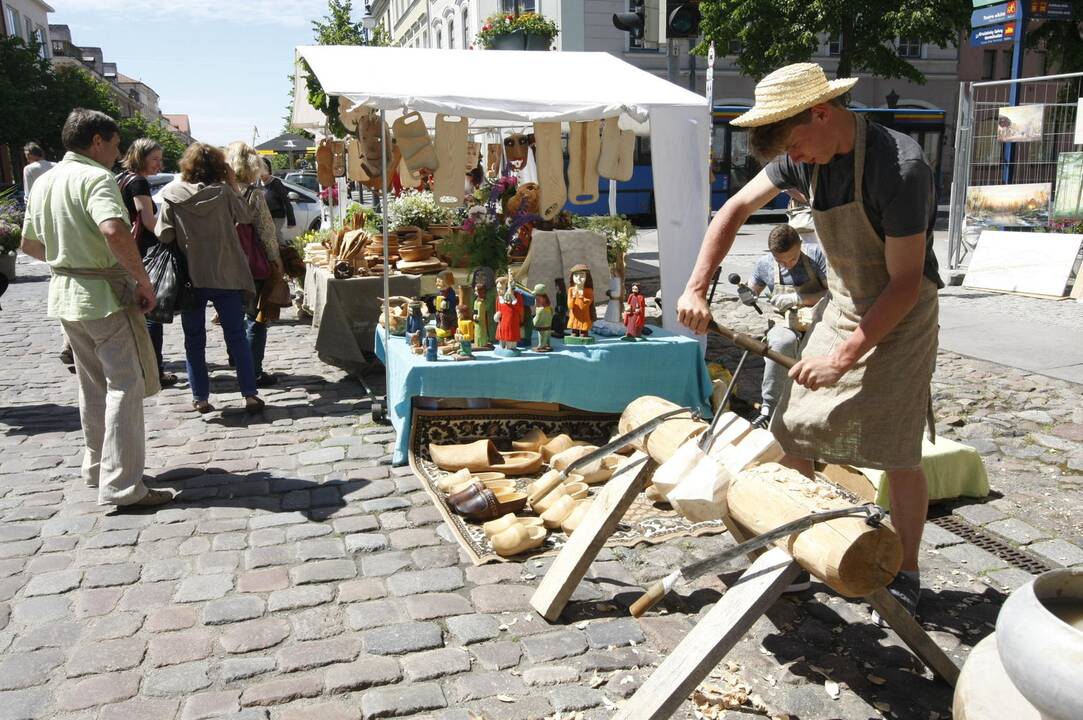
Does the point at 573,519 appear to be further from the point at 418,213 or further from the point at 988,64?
the point at 988,64

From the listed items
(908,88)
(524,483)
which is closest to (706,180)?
(524,483)

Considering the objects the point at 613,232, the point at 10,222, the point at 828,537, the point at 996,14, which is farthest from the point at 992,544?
the point at 10,222

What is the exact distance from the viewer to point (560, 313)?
5578 mm

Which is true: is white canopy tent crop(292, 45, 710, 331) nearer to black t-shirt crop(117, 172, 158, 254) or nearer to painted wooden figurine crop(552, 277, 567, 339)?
painted wooden figurine crop(552, 277, 567, 339)

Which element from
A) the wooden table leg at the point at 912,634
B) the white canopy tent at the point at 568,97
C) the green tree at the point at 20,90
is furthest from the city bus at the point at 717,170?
the green tree at the point at 20,90

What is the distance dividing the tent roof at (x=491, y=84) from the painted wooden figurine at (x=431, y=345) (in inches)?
53.1

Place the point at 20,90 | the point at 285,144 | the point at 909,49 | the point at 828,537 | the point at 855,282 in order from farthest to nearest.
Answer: the point at 20,90, the point at 909,49, the point at 285,144, the point at 855,282, the point at 828,537

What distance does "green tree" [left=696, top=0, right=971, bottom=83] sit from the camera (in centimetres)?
1952

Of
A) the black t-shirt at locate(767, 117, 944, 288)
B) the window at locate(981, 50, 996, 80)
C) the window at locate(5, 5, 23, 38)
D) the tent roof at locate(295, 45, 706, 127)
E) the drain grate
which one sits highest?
the window at locate(5, 5, 23, 38)

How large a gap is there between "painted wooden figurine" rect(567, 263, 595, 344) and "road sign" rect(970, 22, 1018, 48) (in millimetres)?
10469

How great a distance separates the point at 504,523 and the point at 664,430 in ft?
3.71

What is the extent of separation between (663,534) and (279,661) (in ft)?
5.86

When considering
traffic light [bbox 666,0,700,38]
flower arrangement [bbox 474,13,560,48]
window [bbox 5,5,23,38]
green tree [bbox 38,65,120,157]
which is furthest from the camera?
window [bbox 5,5,23,38]

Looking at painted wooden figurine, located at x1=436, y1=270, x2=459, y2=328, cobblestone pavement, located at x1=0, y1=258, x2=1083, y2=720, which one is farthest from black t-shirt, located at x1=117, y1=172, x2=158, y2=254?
painted wooden figurine, located at x1=436, y1=270, x2=459, y2=328
